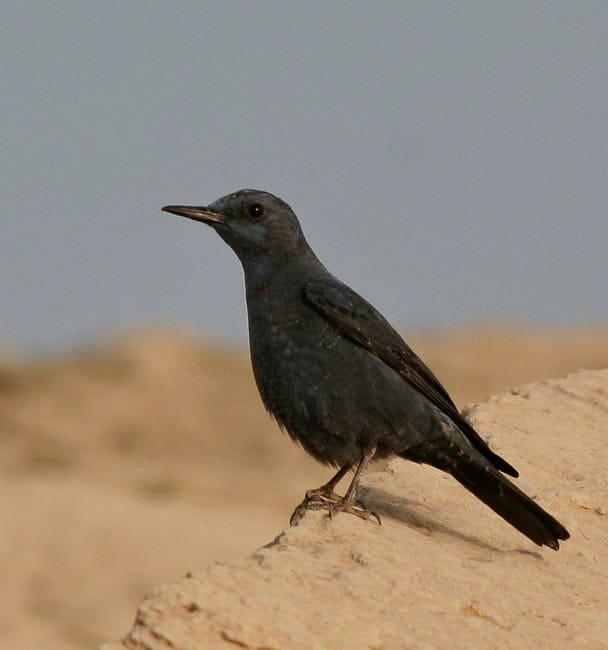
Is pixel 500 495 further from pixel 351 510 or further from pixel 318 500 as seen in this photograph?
pixel 318 500

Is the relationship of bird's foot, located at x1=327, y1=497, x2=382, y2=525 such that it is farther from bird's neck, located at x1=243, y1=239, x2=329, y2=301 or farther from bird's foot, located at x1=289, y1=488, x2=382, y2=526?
bird's neck, located at x1=243, y1=239, x2=329, y2=301

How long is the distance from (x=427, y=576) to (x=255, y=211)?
2.45 m

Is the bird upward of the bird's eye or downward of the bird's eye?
downward

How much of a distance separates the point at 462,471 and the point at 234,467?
14553 millimetres

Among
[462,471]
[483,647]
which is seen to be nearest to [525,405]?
[462,471]

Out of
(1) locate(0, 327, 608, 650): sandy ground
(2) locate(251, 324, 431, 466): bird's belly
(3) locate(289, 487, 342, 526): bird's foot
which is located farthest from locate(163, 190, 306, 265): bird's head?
(1) locate(0, 327, 608, 650): sandy ground

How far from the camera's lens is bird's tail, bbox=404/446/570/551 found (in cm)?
613

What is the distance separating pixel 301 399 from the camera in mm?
6535

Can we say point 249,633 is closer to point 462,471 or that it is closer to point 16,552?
point 462,471

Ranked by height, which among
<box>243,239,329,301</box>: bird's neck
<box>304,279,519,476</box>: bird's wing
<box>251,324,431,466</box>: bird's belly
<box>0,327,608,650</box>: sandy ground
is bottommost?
<box>251,324,431,466</box>: bird's belly

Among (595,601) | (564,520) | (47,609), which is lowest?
(595,601)

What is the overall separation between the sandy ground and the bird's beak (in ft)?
Answer: 23.3

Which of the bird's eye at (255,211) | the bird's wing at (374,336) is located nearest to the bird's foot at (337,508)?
the bird's wing at (374,336)

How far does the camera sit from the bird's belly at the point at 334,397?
6.55 meters
